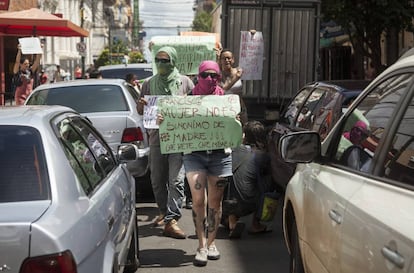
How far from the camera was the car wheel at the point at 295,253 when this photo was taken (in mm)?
4273

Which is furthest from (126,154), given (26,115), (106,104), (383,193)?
(106,104)

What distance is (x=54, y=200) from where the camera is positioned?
3139 millimetres

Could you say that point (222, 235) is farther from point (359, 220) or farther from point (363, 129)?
point (359, 220)

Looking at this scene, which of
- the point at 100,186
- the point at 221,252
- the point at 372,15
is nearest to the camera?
the point at 100,186

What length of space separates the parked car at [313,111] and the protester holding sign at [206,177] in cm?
103

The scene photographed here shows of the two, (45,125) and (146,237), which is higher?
(45,125)

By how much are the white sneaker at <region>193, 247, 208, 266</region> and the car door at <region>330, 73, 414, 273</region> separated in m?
2.52

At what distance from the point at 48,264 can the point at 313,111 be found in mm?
5379

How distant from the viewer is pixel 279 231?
7.38 meters

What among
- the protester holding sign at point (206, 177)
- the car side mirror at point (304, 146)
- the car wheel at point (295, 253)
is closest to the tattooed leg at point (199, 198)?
the protester holding sign at point (206, 177)

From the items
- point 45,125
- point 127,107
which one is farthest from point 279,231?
point 45,125

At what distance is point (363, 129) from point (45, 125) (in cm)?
172

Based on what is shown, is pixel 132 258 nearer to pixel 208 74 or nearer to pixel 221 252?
pixel 221 252

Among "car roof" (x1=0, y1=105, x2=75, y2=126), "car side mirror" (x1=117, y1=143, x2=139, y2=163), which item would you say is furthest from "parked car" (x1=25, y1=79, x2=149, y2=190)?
"car roof" (x1=0, y1=105, x2=75, y2=126)
